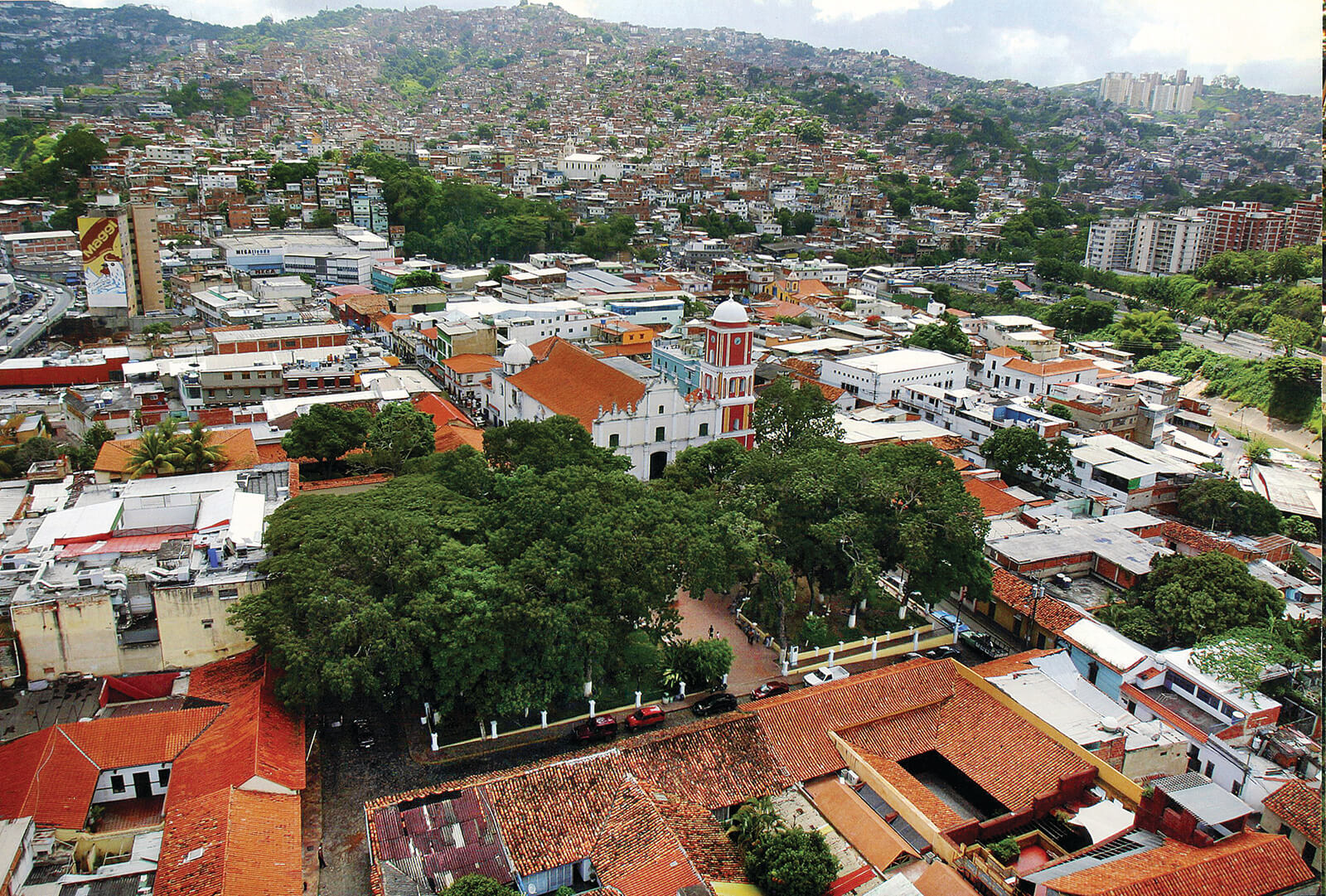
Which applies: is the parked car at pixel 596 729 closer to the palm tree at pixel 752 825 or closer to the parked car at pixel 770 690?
the parked car at pixel 770 690

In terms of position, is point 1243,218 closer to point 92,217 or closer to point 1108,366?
point 1108,366

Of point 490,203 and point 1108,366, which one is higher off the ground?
point 490,203

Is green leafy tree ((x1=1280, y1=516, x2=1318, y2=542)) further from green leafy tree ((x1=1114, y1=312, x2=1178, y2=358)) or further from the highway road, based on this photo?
the highway road

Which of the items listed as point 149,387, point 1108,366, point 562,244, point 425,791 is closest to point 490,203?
point 562,244

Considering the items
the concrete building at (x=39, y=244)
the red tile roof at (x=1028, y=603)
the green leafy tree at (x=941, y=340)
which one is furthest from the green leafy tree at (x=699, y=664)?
the concrete building at (x=39, y=244)

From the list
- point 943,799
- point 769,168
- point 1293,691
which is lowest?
point 943,799

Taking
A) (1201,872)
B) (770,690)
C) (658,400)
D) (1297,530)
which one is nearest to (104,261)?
(658,400)

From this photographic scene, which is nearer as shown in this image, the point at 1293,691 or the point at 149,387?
the point at 1293,691

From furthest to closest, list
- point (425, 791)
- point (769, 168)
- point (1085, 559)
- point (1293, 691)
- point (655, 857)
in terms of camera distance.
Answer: point (769, 168) → point (1085, 559) → point (1293, 691) → point (425, 791) → point (655, 857)
